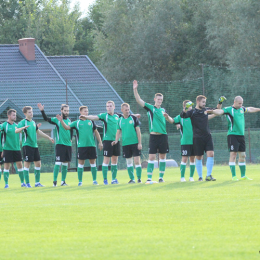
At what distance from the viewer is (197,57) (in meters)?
44.6

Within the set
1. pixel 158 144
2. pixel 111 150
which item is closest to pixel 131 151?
pixel 111 150

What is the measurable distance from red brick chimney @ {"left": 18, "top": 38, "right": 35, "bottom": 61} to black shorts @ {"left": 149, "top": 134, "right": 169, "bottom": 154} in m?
21.7

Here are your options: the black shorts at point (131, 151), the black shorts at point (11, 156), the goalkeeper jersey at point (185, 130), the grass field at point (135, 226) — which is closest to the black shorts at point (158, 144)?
the black shorts at point (131, 151)

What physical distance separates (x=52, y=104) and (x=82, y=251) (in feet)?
75.1

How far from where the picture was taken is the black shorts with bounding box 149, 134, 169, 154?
13.1 m

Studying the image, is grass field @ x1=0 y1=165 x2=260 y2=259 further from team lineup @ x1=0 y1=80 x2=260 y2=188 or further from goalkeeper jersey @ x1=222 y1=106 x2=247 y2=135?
goalkeeper jersey @ x1=222 y1=106 x2=247 y2=135

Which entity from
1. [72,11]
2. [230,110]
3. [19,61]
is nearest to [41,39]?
[72,11]

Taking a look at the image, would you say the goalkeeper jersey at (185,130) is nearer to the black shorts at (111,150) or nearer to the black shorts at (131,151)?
the black shorts at (131,151)

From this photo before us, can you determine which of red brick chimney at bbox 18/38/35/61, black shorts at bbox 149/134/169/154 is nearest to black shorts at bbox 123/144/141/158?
black shorts at bbox 149/134/169/154

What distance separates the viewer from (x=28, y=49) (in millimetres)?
33688

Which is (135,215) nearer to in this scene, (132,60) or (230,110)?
(230,110)

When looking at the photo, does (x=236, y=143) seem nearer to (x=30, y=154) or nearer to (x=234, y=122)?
(x=234, y=122)

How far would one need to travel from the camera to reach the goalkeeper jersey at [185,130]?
44.3 ft

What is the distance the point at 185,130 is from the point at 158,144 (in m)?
0.93
